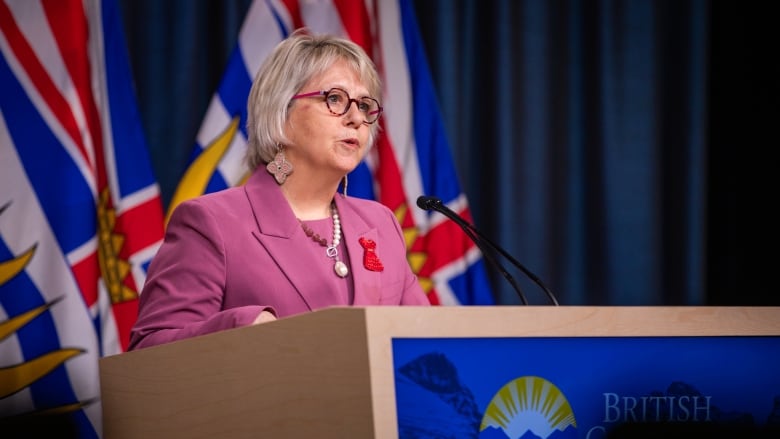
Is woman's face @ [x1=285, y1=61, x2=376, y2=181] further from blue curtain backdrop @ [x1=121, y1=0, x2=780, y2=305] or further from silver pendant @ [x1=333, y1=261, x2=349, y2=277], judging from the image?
blue curtain backdrop @ [x1=121, y1=0, x2=780, y2=305]

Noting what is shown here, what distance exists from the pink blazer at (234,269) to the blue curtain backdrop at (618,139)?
5.37 ft

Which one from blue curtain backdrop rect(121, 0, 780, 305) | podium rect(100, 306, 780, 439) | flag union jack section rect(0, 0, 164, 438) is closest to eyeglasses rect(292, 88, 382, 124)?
podium rect(100, 306, 780, 439)

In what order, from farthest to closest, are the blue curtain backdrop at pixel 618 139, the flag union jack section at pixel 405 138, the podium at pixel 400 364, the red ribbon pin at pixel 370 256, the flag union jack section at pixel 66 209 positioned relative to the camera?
1. the blue curtain backdrop at pixel 618 139
2. the flag union jack section at pixel 405 138
3. the flag union jack section at pixel 66 209
4. the red ribbon pin at pixel 370 256
5. the podium at pixel 400 364

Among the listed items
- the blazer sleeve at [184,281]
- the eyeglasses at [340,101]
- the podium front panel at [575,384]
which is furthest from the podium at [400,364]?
the eyeglasses at [340,101]

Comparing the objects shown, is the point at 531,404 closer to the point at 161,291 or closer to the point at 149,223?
the point at 161,291

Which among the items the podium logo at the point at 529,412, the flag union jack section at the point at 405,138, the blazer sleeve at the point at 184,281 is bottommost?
the podium logo at the point at 529,412

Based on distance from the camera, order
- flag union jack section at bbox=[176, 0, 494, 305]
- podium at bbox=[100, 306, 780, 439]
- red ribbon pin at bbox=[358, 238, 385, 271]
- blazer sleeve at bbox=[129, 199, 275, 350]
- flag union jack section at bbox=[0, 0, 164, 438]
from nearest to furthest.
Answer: podium at bbox=[100, 306, 780, 439], blazer sleeve at bbox=[129, 199, 275, 350], red ribbon pin at bbox=[358, 238, 385, 271], flag union jack section at bbox=[0, 0, 164, 438], flag union jack section at bbox=[176, 0, 494, 305]

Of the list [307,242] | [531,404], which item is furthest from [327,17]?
[531,404]

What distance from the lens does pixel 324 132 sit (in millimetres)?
2049

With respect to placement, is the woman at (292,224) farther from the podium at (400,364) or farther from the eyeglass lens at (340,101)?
the podium at (400,364)

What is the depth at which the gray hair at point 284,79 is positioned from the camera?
6.79 feet

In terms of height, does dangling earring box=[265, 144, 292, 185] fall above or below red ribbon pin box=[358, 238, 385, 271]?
above

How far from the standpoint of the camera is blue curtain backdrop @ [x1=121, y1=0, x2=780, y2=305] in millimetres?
3594

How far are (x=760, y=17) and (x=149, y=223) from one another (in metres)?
2.43
